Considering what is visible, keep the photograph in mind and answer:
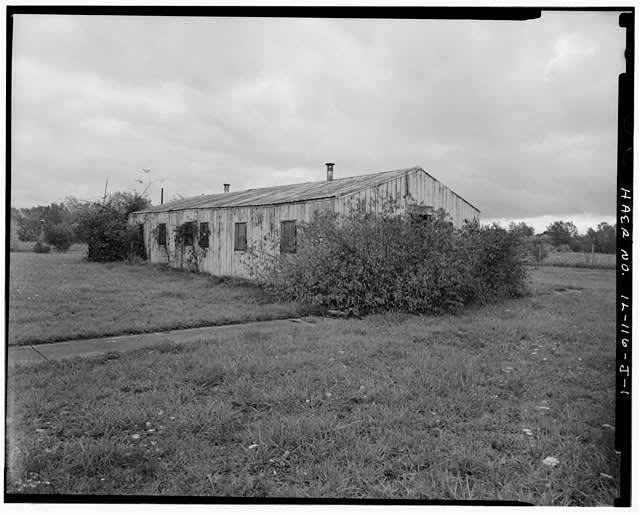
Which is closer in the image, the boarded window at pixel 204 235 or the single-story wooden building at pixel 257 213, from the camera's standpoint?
the single-story wooden building at pixel 257 213

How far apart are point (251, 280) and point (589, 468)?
25.7 ft

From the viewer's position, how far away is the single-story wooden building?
7.19m

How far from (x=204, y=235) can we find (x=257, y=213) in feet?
6.09

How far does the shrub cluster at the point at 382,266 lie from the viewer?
6535 mm

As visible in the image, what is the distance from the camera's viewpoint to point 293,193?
9.84 meters

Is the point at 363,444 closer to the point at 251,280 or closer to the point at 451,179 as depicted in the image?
the point at 451,179

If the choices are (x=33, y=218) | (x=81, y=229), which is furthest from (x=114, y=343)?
(x=33, y=218)

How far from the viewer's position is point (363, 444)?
8.38 feet

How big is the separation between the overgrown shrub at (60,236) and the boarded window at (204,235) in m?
7.50

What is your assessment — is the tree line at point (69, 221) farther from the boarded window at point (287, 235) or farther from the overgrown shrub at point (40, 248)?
the boarded window at point (287, 235)

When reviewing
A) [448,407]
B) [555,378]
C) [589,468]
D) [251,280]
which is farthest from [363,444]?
[251,280]

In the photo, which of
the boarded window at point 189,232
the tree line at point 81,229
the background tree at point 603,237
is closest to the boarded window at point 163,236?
the boarded window at point 189,232

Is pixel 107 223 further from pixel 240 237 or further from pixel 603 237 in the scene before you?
pixel 240 237

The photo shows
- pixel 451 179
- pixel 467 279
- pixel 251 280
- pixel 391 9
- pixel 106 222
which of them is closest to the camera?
pixel 391 9
